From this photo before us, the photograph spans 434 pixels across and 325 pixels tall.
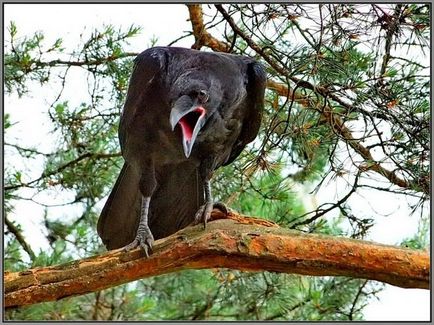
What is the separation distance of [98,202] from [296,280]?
0.71 metres

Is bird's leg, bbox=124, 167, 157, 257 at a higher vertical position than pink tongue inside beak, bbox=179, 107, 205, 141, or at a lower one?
lower

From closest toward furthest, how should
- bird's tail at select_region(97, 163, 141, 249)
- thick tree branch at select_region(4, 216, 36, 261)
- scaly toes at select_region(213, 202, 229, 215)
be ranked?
scaly toes at select_region(213, 202, 229, 215)
bird's tail at select_region(97, 163, 141, 249)
thick tree branch at select_region(4, 216, 36, 261)

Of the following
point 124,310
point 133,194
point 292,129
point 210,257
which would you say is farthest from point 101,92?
point 124,310

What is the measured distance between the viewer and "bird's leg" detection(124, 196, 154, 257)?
1564 mm

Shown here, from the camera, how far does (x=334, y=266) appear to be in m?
1.44

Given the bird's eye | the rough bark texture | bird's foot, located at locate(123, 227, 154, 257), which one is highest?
the bird's eye

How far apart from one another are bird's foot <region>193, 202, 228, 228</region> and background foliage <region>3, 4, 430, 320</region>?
19 cm

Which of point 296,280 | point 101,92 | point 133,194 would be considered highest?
point 101,92

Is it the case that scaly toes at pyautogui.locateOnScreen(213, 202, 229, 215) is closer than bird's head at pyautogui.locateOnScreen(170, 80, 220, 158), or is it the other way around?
bird's head at pyautogui.locateOnScreen(170, 80, 220, 158)

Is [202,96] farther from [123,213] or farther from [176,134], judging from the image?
[123,213]

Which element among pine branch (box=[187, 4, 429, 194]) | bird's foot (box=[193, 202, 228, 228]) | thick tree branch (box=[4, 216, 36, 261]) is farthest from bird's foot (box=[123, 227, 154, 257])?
thick tree branch (box=[4, 216, 36, 261])

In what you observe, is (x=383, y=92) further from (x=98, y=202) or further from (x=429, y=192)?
(x=98, y=202)

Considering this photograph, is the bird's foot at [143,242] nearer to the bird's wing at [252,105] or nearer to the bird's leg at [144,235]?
the bird's leg at [144,235]

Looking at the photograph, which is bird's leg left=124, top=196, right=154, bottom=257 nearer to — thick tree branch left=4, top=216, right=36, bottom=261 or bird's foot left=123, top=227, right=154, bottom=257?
bird's foot left=123, top=227, right=154, bottom=257
